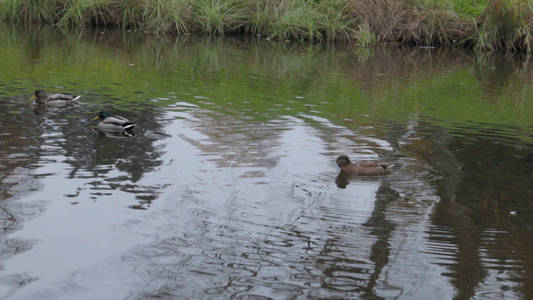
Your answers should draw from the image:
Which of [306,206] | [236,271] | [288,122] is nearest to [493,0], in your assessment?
[288,122]

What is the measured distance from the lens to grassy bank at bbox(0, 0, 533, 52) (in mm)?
23656

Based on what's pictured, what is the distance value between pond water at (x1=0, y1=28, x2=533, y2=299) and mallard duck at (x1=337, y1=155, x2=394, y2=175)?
0.33 ft

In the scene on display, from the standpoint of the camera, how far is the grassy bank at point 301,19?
2366 cm

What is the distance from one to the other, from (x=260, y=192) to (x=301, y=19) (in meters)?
17.1

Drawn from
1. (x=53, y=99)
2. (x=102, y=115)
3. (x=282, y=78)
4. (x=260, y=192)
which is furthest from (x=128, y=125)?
(x=282, y=78)

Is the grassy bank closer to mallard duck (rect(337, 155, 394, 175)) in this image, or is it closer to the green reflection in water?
the green reflection in water

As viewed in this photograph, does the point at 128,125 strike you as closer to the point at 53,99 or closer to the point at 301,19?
the point at 53,99

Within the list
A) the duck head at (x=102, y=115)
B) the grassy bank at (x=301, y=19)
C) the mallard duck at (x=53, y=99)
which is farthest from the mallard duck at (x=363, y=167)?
the grassy bank at (x=301, y=19)

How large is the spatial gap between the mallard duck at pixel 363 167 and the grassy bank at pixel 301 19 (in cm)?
1532

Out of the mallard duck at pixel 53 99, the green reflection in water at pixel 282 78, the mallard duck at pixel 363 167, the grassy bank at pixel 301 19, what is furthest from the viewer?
the grassy bank at pixel 301 19

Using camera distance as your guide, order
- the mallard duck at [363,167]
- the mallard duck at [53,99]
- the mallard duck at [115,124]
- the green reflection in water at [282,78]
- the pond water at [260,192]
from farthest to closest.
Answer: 1. the green reflection in water at [282,78]
2. the mallard duck at [53,99]
3. the mallard duck at [115,124]
4. the mallard duck at [363,167]
5. the pond water at [260,192]

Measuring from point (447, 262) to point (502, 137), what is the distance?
533 centimetres

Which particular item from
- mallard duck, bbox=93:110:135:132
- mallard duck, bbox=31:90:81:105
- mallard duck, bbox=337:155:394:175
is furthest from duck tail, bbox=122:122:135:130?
mallard duck, bbox=337:155:394:175

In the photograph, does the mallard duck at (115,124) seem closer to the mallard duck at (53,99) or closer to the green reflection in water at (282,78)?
the mallard duck at (53,99)
